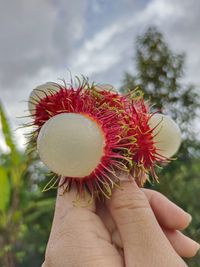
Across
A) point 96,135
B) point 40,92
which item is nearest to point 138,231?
point 96,135

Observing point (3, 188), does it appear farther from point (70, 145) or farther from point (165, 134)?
point (70, 145)

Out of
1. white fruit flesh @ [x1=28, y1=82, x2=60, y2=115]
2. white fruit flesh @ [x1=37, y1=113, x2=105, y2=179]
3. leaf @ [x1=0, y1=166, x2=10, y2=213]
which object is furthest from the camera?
leaf @ [x1=0, y1=166, x2=10, y2=213]

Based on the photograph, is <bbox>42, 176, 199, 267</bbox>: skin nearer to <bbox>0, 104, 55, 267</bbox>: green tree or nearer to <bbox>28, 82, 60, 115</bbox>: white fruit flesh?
<bbox>28, 82, 60, 115</bbox>: white fruit flesh

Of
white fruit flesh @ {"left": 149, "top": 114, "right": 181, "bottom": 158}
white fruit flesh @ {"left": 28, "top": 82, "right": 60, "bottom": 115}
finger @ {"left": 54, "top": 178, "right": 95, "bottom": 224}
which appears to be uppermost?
white fruit flesh @ {"left": 28, "top": 82, "right": 60, "bottom": 115}

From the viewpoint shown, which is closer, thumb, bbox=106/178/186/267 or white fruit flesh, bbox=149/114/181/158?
thumb, bbox=106/178/186/267

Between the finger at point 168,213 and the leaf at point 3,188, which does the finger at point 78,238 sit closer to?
the finger at point 168,213

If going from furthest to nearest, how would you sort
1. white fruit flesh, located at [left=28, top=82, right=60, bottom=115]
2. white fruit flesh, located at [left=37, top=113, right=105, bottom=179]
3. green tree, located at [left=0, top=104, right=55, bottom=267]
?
green tree, located at [left=0, top=104, right=55, bottom=267] < white fruit flesh, located at [left=28, top=82, right=60, bottom=115] < white fruit flesh, located at [left=37, top=113, right=105, bottom=179]

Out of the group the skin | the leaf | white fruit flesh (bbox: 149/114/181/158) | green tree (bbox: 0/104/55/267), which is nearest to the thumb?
the skin

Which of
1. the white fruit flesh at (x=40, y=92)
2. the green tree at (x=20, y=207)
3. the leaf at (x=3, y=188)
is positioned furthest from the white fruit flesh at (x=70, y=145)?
the leaf at (x=3, y=188)
